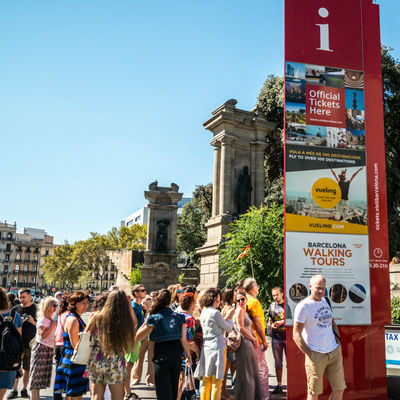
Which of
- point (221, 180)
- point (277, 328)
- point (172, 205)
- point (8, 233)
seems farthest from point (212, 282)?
point (8, 233)

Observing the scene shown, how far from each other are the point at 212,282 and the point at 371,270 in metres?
11.9

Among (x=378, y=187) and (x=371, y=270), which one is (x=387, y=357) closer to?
(x=371, y=270)

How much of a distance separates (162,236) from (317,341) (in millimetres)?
29689

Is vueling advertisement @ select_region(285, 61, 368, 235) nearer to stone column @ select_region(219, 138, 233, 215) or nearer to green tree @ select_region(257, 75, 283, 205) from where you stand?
stone column @ select_region(219, 138, 233, 215)

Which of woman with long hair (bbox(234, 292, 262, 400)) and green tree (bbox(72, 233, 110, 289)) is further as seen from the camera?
green tree (bbox(72, 233, 110, 289))

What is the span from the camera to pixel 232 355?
7.54 metres

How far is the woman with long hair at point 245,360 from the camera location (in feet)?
20.1

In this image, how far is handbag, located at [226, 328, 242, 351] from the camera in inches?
245

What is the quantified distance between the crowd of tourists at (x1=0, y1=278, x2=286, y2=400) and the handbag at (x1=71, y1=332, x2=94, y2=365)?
10mm

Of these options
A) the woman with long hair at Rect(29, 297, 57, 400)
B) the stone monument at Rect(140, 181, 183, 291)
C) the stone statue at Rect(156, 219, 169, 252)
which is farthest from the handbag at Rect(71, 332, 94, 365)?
the stone statue at Rect(156, 219, 169, 252)

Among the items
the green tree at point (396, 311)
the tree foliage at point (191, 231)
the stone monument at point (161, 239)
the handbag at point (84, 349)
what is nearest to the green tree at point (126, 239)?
the tree foliage at point (191, 231)

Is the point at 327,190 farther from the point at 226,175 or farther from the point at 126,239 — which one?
the point at 126,239

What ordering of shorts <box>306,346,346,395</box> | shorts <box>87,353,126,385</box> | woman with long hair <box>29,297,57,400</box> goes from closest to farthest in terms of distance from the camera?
shorts <box>87,353,126,385</box>, shorts <box>306,346,346,395</box>, woman with long hair <box>29,297,57,400</box>

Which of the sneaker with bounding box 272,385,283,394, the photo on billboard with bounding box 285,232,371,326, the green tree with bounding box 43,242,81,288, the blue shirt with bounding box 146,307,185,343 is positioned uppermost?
the green tree with bounding box 43,242,81,288
